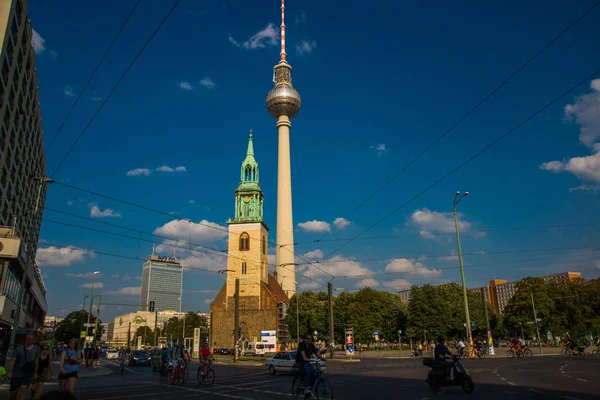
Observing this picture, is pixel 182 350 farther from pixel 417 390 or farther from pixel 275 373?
pixel 417 390

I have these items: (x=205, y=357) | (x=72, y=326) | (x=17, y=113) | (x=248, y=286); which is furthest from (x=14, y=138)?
(x=72, y=326)

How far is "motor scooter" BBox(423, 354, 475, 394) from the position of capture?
12.4 meters

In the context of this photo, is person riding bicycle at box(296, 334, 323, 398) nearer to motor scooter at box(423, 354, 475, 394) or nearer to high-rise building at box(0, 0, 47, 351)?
motor scooter at box(423, 354, 475, 394)

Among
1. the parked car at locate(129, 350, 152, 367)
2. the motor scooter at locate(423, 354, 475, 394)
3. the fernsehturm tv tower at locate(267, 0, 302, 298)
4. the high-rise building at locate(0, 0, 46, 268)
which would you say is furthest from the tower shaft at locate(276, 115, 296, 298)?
the motor scooter at locate(423, 354, 475, 394)

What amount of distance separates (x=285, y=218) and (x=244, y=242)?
1120 cm

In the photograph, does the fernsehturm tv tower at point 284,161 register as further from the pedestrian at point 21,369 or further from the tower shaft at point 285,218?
the pedestrian at point 21,369

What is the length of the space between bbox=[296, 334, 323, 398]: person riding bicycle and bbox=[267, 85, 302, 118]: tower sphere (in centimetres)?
8830

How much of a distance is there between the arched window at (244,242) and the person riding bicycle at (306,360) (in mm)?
67571

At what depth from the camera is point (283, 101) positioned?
96.8 metres

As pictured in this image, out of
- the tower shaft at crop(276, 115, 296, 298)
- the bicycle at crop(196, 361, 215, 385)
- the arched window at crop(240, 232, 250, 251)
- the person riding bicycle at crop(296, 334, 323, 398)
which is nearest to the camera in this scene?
the person riding bicycle at crop(296, 334, 323, 398)

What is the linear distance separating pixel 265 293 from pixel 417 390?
64.6 metres

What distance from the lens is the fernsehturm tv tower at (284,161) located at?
283ft

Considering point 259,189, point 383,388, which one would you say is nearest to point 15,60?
point 383,388

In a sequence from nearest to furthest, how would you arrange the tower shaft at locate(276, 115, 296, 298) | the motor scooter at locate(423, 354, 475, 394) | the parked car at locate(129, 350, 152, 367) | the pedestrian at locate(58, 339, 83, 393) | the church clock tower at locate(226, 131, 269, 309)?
the pedestrian at locate(58, 339, 83, 393)
the motor scooter at locate(423, 354, 475, 394)
the parked car at locate(129, 350, 152, 367)
the church clock tower at locate(226, 131, 269, 309)
the tower shaft at locate(276, 115, 296, 298)
